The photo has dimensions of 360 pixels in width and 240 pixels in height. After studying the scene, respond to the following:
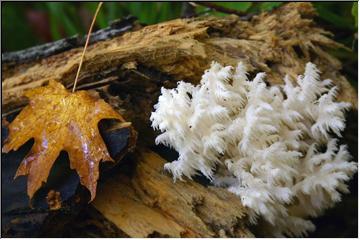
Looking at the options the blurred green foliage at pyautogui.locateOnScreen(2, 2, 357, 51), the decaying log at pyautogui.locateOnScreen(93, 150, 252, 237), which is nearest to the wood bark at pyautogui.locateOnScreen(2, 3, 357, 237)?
the decaying log at pyautogui.locateOnScreen(93, 150, 252, 237)

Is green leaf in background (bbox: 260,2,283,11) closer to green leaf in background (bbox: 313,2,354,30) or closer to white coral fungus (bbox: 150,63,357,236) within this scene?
green leaf in background (bbox: 313,2,354,30)

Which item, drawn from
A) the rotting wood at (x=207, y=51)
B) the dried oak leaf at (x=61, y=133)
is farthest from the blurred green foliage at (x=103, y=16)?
the dried oak leaf at (x=61, y=133)

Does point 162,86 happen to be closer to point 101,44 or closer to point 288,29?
point 101,44

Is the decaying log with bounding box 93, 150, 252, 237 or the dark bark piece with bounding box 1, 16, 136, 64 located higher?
the dark bark piece with bounding box 1, 16, 136, 64

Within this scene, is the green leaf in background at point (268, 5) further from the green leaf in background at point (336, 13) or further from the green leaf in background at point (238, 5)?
the green leaf in background at point (336, 13)

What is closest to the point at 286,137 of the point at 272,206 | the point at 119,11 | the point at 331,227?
the point at 272,206

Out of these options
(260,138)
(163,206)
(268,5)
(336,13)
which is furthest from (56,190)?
(336,13)
